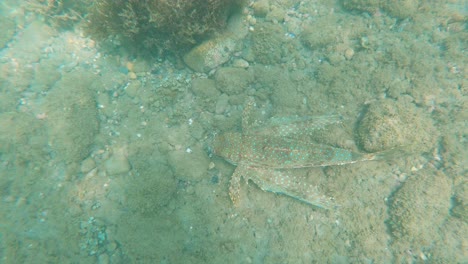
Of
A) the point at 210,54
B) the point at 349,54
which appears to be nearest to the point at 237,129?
the point at 210,54

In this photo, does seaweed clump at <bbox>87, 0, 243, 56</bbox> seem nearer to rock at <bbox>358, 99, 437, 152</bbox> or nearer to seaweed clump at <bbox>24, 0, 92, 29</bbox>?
seaweed clump at <bbox>24, 0, 92, 29</bbox>

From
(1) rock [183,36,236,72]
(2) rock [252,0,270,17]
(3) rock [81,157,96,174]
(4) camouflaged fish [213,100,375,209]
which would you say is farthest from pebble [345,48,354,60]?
(3) rock [81,157,96,174]

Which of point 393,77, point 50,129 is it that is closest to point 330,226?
point 393,77

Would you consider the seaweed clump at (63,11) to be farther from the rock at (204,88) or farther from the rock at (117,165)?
the rock at (117,165)

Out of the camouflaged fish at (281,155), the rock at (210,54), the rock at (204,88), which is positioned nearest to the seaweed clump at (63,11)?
the rock at (210,54)

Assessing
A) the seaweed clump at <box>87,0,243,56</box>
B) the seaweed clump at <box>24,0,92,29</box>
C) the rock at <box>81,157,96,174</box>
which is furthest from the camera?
the seaweed clump at <box>24,0,92,29</box>

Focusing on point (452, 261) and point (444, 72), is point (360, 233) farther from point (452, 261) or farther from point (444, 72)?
point (444, 72)

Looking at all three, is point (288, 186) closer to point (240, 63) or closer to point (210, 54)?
point (240, 63)
